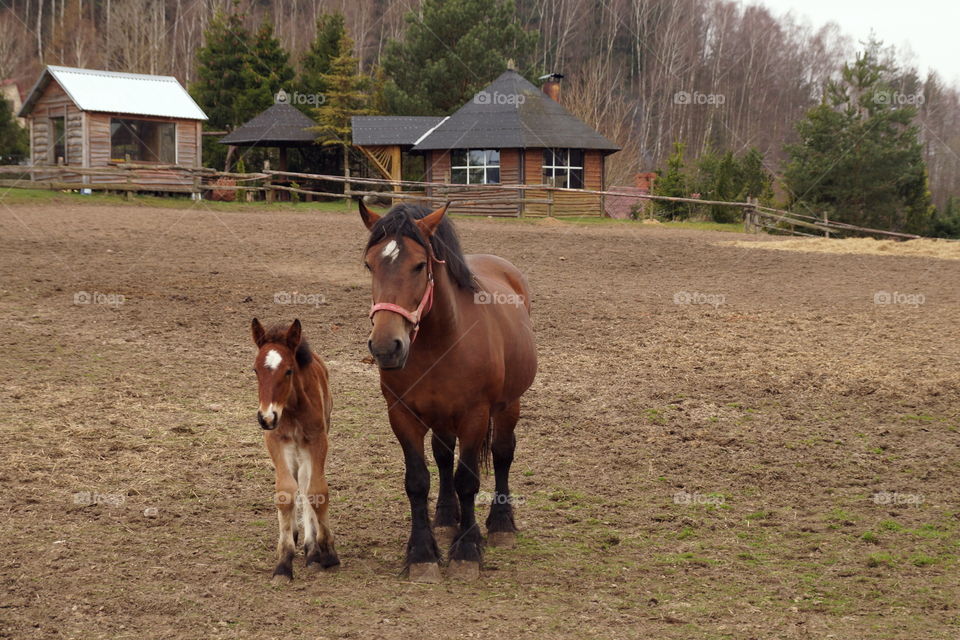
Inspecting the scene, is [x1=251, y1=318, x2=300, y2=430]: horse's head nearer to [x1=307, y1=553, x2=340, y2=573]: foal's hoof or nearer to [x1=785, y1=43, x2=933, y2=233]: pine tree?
[x1=307, y1=553, x2=340, y2=573]: foal's hoof

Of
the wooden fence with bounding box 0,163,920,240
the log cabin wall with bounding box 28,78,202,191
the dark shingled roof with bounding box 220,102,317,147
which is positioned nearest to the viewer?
the wooden fence with bounding box 0,163,920,240

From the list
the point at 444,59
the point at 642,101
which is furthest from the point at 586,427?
the point at 642,101

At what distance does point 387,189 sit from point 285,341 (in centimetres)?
2767

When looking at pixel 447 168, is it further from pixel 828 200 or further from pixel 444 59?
pixel 828 200

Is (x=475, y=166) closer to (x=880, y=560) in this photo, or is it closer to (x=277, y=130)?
(x=277, y=130)

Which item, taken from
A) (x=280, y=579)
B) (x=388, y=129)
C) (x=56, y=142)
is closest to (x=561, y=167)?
(x=388, y=129)

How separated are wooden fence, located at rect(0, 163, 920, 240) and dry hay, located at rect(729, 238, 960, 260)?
117 inches

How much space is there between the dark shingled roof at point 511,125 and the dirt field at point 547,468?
17.7 metres

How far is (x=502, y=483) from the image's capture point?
611cm

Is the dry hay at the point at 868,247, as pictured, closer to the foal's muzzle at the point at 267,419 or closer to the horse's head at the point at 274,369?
the horse's head at the point at 274,369

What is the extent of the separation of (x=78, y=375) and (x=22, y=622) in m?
5.12

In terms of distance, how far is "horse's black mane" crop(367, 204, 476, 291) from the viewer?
4801 millimetres

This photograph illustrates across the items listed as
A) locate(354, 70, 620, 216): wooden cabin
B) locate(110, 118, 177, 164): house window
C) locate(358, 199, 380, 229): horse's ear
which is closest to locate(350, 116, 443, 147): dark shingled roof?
locate(354, 70, 620, 216): wooden cabin

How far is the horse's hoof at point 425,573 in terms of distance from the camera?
16.4 feet
